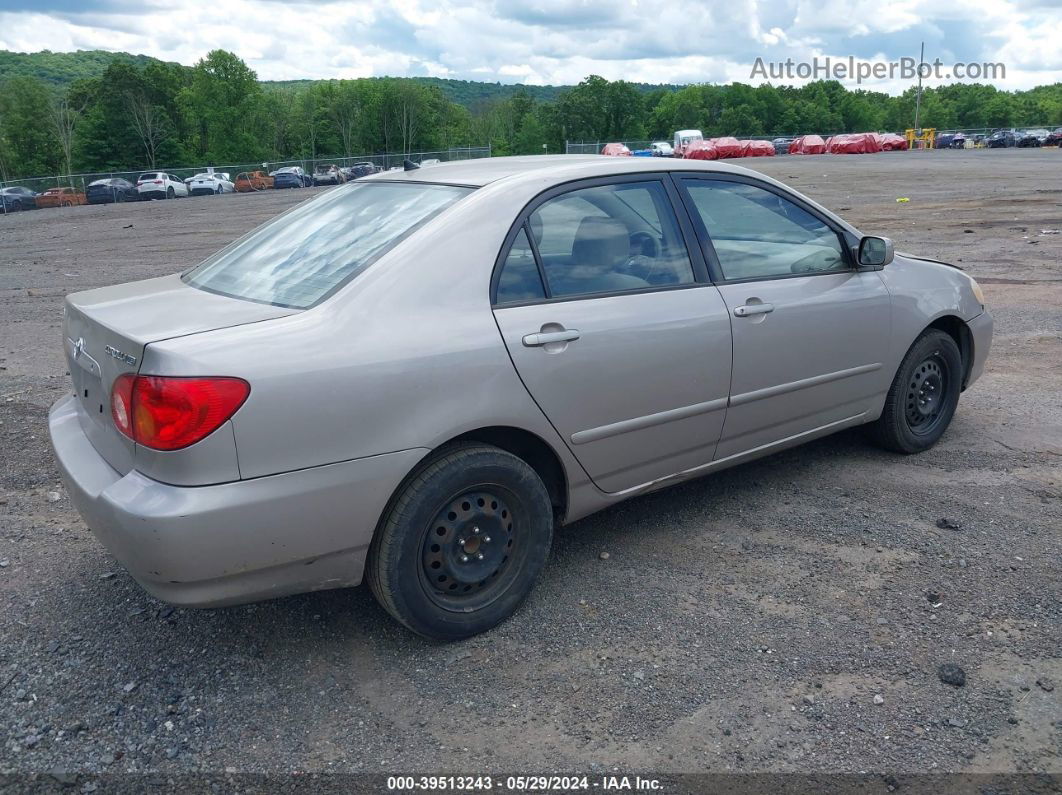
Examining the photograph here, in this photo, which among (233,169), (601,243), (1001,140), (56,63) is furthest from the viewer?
(56,63)

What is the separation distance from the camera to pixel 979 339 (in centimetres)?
525

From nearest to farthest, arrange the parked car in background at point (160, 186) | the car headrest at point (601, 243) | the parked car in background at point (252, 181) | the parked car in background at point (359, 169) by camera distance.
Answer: the car headrest at point (601, 243) < the parked car in background at point (160, 186) < the parked car in background at point (252, 181) < the parked car in background at point (359, 169)

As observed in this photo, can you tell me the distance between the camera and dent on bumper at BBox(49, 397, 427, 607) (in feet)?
9.02

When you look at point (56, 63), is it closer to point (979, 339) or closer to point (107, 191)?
point (107, 191)

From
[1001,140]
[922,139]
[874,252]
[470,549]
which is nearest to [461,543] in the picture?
[470,549]

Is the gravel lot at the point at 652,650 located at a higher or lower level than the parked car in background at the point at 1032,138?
lower

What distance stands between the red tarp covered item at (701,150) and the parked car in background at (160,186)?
95.8 ft

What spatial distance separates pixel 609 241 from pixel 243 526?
6.17ft

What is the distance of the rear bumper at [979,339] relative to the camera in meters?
5.21

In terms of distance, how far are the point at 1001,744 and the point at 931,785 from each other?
332 millimetres

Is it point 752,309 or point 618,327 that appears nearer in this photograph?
point 618,327

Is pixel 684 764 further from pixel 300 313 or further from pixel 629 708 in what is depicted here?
pixel 300 313

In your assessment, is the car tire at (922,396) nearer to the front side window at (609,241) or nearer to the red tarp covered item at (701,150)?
the front side window at (609,241)

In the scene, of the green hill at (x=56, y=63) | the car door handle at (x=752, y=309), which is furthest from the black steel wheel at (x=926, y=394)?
the green hill at (x=56, y=63)
